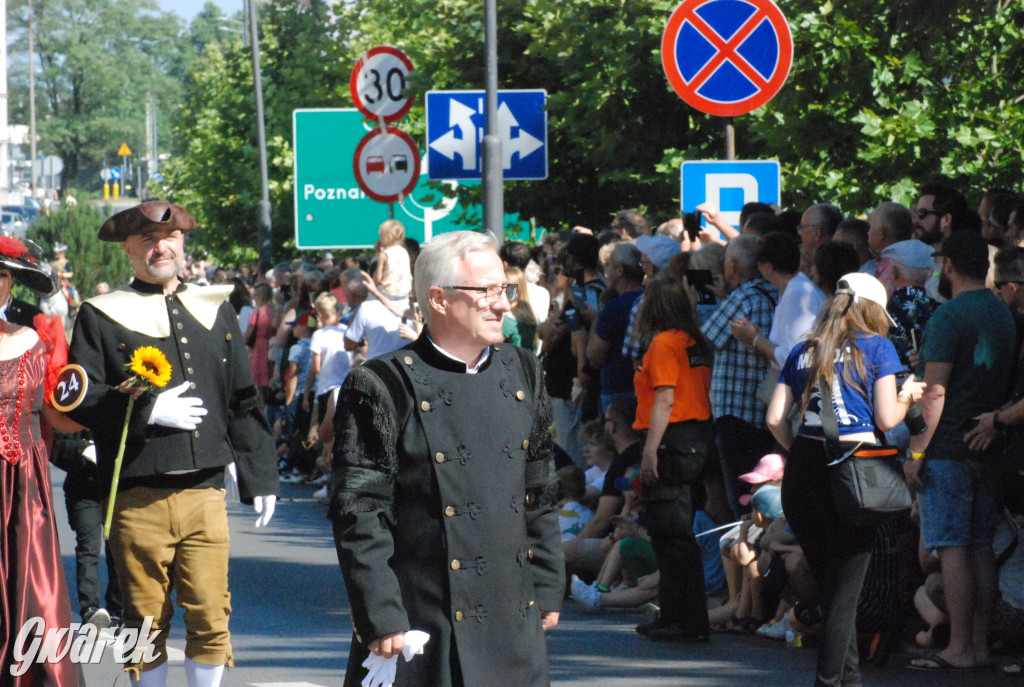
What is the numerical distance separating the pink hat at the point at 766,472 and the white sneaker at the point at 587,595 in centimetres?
121

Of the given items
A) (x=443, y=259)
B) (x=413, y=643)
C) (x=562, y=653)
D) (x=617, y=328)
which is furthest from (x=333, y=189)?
Result: (x=413, y=643)

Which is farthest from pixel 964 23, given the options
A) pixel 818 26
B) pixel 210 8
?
pixel 210 8

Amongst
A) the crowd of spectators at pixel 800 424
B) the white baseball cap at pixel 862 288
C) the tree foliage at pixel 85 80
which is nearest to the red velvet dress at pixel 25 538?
the crowd of spectators at pixel 800 424

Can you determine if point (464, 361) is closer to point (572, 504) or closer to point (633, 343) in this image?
point (633, 343)

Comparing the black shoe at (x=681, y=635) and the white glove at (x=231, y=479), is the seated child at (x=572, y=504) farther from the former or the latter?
the white glove at (x=231, y=479)

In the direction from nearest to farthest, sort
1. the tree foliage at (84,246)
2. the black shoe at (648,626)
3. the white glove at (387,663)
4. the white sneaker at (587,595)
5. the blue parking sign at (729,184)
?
the white glove at (387,663), the black shoe at (648,626), the white sneaker at (587,595), the blue parking sign at (729,184), the tree foliage at (84,246)

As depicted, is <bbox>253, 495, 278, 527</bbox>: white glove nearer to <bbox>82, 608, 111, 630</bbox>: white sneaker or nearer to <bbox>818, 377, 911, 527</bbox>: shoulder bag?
<bbox>818, 377, 911, 527</bbox>: shoulder bag

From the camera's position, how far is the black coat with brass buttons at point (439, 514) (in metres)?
4.36

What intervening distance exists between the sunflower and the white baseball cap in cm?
262

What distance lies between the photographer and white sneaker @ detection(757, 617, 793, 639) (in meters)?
8.45

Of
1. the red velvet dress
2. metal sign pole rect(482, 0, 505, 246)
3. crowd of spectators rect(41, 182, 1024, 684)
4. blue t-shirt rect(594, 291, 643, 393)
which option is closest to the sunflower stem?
the red velvet dress

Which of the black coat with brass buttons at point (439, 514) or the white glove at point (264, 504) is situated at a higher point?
the black coat with brass buttons at point (439, 514)

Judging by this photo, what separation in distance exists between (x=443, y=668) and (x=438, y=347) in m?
0.83

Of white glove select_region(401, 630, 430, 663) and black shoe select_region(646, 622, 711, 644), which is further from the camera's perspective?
black shoe select_region(646, 622, 711, 644)
